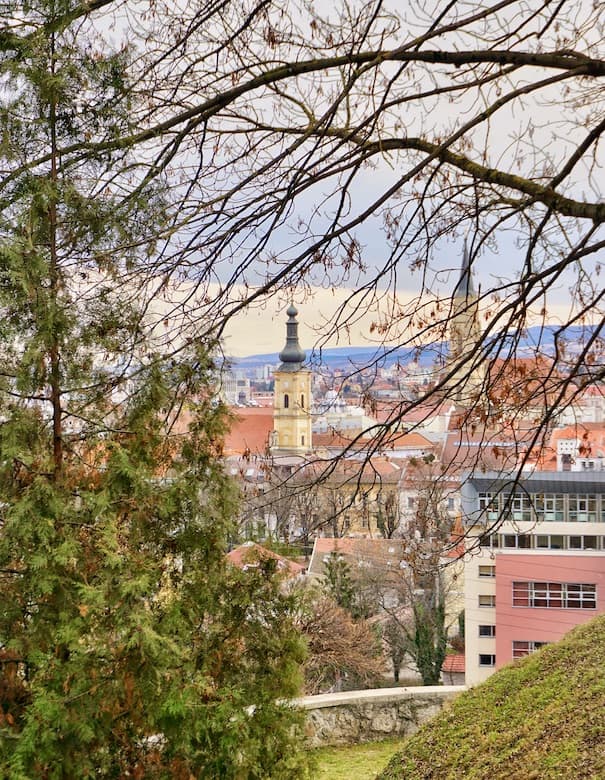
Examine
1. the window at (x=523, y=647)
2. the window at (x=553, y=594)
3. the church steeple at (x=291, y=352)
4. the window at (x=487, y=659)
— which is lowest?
the window at (x=487, y=659)

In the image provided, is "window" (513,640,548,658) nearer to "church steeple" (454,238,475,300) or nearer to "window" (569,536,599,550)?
"window" (569,536,599,550)

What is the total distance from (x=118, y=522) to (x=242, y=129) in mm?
1380

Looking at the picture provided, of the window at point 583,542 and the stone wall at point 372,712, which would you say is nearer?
the stone wall at point 372,712

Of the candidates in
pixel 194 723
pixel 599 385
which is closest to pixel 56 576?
pixel 194 723

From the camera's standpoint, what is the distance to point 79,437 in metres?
3.02

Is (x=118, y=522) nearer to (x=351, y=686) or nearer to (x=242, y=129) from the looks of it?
(x=242, y=129)

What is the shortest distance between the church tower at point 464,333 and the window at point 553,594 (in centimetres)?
949

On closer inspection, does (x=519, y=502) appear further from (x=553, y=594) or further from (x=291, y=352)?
(x=291, y=352)

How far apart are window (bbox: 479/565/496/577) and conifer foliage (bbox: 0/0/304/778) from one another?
9.53 m

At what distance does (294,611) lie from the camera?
372 centimetres

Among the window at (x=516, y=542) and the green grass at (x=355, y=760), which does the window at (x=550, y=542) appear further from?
the green grass at (x=355, y=760)

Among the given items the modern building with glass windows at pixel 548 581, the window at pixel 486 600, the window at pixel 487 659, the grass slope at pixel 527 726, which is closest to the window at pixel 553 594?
the modern building with glass windows at pixel 548 581

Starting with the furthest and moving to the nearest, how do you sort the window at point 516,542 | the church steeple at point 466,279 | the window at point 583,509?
the window at point 516,542
the window at point 583,509
the church steeple at point 466,279

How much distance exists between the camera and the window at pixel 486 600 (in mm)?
12219
